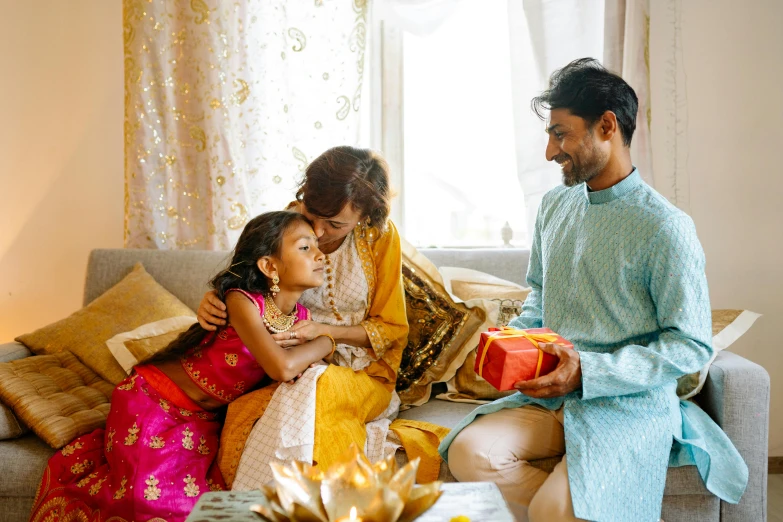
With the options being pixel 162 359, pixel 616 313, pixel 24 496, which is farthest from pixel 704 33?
pixel 24 496

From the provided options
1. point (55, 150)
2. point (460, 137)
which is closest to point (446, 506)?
point (460, 137)

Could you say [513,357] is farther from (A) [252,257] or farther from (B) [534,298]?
(A) [252,257]

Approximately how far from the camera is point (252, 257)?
6.36 feet

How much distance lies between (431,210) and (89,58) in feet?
6.02

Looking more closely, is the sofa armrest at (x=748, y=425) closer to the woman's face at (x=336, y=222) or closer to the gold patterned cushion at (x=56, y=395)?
the woman's face at (x=336, y=222)

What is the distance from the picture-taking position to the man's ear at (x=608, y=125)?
5.83 ft

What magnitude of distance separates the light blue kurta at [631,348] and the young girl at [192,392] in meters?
0.60

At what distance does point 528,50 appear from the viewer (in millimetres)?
3010

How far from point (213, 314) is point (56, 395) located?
64 cm

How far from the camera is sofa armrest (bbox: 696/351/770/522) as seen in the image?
71.2 inches

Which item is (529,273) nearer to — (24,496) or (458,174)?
(458,174)

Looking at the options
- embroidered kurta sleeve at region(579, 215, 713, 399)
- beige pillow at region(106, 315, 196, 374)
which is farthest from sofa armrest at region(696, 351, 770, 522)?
beige pillow at region(106, 315, 196, 374)

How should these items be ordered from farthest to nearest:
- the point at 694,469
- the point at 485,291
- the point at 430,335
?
the point at 485,291 < the point at 430,335 < the point at 694,469

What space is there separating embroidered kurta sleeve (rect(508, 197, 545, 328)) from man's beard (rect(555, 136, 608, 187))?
1.03 ft
